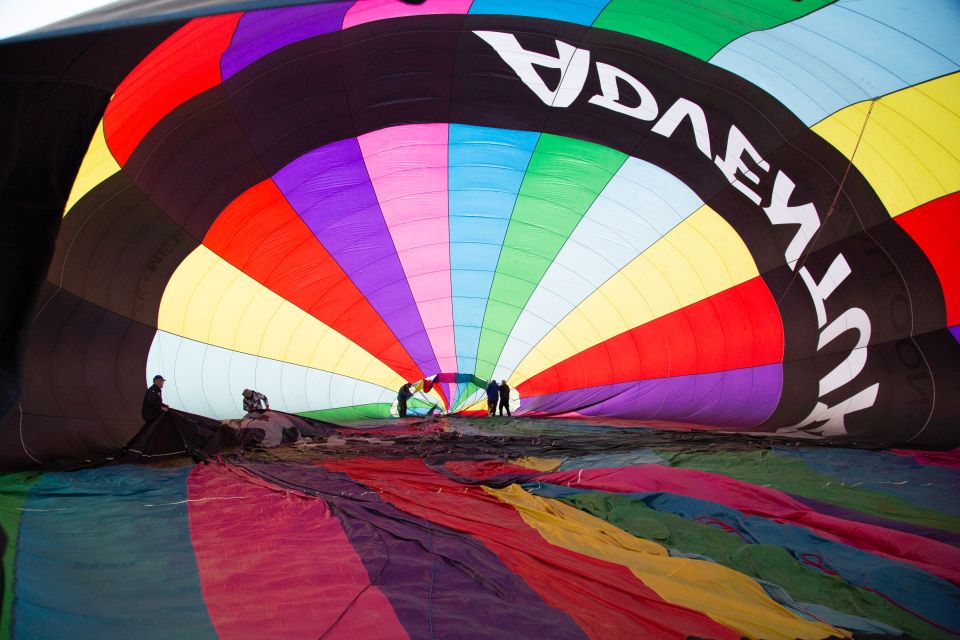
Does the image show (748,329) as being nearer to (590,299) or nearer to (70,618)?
(590,299)

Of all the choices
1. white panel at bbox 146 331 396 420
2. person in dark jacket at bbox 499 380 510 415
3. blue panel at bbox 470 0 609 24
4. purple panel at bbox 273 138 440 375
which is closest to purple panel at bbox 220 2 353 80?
blue panel at bbox 470 0 609 24

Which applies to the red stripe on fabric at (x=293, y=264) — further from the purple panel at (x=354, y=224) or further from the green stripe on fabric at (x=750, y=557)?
the green stripe on fabric at (x=750, y=557)

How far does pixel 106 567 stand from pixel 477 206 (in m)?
5.50

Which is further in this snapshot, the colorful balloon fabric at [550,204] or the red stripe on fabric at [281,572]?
the colorful balloon fabric at [550,204]

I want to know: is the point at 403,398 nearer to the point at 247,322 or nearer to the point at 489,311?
the point at 489,311

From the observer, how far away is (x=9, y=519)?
2930 millimetres

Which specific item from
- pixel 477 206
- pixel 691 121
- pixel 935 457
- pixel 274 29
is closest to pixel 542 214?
pixel 477 206

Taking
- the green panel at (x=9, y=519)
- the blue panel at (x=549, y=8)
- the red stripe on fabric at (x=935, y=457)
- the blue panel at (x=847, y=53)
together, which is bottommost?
the green panel at (x=9, y=519)

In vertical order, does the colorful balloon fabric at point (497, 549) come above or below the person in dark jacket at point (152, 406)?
below

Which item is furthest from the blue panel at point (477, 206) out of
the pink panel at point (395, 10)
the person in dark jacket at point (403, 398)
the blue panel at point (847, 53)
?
the blue panel at point (847, 53)

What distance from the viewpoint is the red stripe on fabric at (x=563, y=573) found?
1.96 meters

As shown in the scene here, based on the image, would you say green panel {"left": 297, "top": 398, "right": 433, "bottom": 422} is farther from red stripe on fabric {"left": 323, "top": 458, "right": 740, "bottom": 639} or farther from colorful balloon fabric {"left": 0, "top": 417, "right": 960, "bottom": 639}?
red stripe on fabric {"left": 323, "top": 458, "right": 740, "bottom": 639}

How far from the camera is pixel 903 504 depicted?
349cm

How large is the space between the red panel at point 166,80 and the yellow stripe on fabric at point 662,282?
4551 mm
